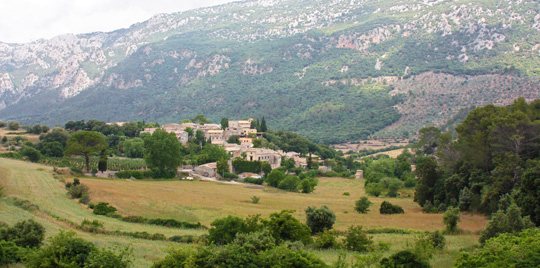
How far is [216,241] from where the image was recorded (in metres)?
32.9

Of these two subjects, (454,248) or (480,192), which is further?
(480,192)

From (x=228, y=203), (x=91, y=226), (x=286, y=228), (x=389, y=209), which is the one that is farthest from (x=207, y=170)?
(x=286, y=228)

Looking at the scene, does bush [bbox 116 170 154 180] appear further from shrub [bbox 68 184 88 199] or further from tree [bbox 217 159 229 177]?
shrub [bbox 68 184 88 199]

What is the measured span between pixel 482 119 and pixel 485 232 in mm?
20301

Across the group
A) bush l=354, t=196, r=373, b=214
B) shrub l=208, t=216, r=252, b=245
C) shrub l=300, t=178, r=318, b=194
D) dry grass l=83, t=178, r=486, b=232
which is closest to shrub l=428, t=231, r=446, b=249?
dry grass l=83, t=178, r=486, b=232

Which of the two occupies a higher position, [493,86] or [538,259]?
[493,86]

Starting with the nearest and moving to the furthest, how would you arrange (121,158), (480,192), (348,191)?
(480,192), (348,191), (121,158)

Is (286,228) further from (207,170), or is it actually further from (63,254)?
(207,170)

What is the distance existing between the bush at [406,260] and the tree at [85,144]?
5311 cm

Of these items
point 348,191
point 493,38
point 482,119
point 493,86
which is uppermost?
point 493,38

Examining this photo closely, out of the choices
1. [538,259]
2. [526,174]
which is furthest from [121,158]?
[538,259]

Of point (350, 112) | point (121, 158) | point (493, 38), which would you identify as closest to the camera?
point (121, 158)

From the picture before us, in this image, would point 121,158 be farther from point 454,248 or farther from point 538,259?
point 538,259

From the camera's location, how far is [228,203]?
52.8m
